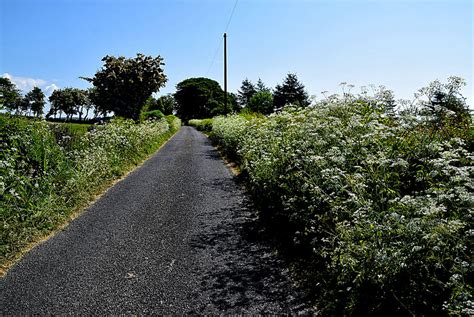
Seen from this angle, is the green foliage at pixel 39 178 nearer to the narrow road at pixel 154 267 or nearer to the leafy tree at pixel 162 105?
the narrow road at pixel 154 267

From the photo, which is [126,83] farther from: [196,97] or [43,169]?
[196,97]

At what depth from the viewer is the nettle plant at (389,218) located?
2.62 metres

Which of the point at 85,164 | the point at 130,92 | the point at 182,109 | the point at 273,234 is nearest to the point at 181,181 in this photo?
the point at 85,164

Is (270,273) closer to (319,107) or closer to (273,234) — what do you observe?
(273,234)

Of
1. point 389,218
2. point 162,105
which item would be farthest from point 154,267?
point 162,105

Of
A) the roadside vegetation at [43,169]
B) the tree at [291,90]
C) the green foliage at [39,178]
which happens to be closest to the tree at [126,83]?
the roadside vegetation at [43,169]

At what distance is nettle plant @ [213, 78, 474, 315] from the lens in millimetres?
2625

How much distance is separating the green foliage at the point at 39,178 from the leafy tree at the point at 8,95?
304 millimetres

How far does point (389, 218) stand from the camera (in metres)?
3.08

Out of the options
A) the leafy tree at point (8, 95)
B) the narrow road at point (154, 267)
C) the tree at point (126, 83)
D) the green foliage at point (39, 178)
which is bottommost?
the narrow road at point (154, 267)

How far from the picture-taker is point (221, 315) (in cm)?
333

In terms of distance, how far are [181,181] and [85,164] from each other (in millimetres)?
2539

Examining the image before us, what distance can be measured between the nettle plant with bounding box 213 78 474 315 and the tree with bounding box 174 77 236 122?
242 feet

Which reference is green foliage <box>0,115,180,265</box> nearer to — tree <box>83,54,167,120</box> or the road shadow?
the road shadow
